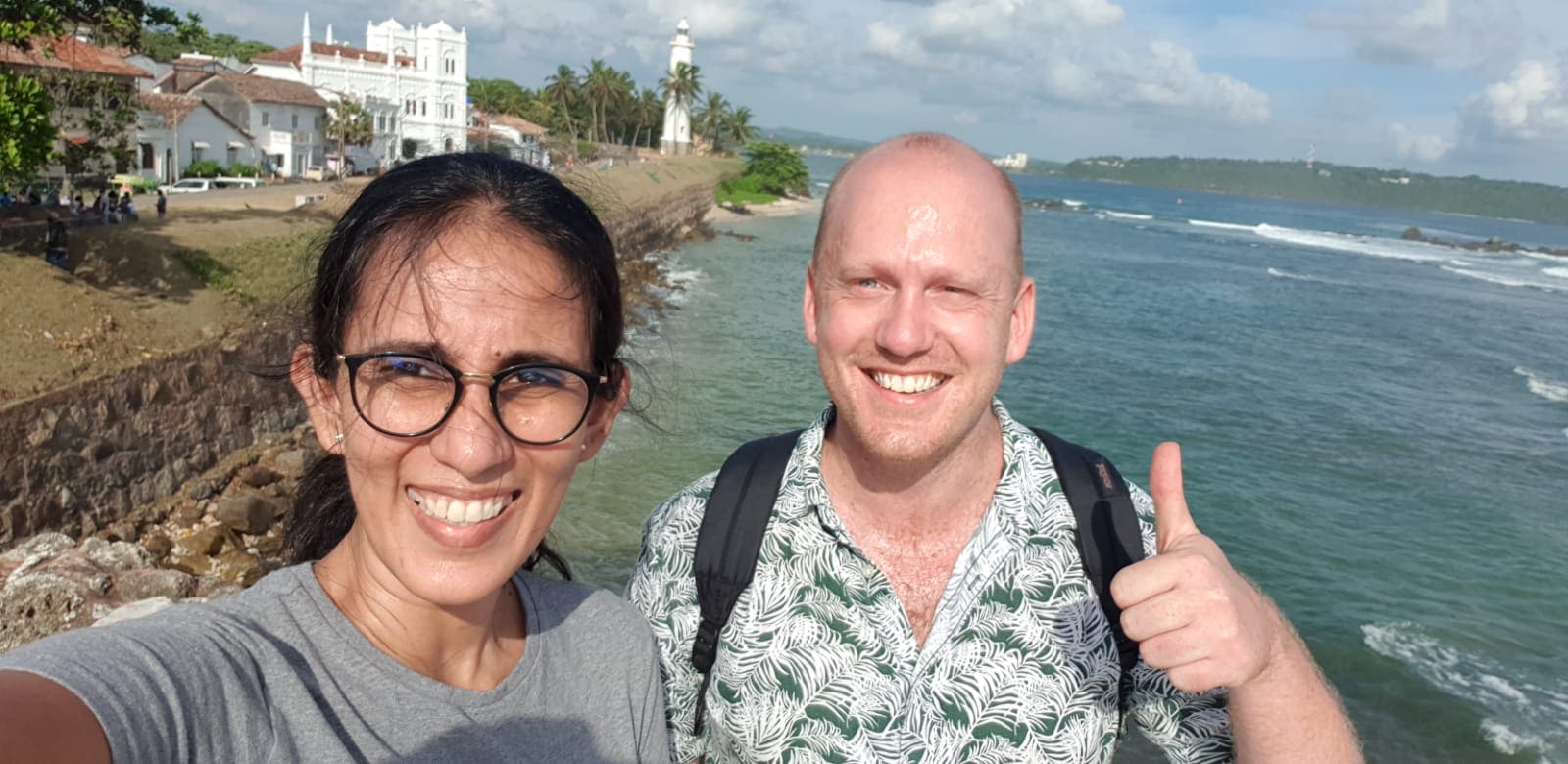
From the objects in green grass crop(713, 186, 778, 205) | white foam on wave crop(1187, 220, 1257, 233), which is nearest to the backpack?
green grass crop(713, 186, 778, 205)

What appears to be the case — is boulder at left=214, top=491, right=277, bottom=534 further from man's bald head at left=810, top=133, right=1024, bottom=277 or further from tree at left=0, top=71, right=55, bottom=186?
man's bald head at left=810, top=133, right=1024, bottom=277

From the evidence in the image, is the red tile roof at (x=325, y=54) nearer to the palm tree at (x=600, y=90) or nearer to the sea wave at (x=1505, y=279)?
the palm tree at (x=600, y=90)

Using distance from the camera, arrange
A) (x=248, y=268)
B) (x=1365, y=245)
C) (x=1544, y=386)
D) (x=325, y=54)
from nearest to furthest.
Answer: (x=248, y=268) < (x=1544, y=386) < (x=325, y=54) < (x=1365, y=245)

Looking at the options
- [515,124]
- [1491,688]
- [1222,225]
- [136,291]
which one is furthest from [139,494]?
[1222,225]

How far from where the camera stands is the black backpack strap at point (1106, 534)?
253 cm

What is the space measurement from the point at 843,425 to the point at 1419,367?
110 ft

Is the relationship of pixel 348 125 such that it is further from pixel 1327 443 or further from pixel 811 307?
pixel 811 307

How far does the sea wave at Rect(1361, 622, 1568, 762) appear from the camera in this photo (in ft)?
31.8

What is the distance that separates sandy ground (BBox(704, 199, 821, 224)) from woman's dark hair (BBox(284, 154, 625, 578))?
6236 cm

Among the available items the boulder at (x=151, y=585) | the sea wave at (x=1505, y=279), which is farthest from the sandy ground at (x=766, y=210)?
the boulder at (x=151, y=585)

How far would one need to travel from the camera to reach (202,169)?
120 feet

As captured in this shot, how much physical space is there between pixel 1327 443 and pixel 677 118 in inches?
3024

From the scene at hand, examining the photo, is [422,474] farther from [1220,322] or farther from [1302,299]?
[1302,299]

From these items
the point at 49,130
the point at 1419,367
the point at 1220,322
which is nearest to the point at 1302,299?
the point at 1220,322
